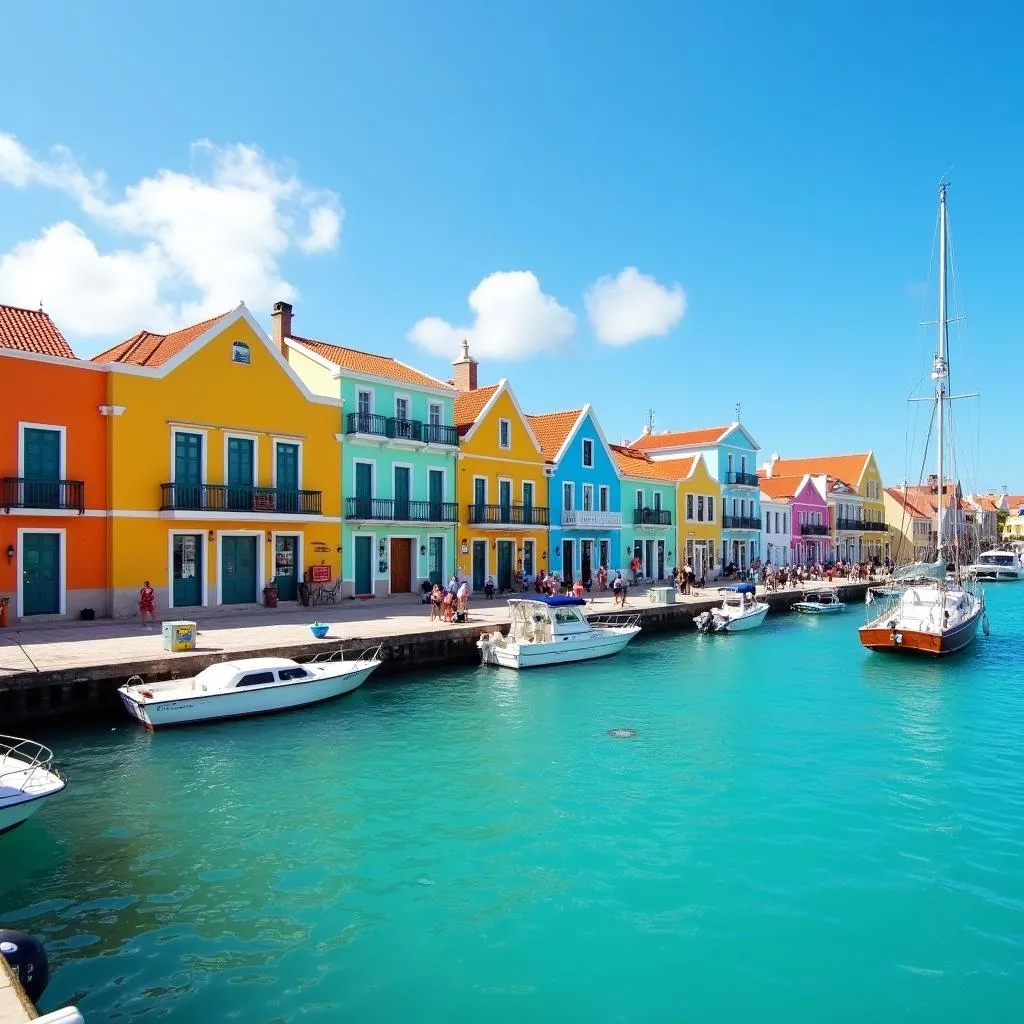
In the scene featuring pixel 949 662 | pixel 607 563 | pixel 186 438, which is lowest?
pixel 949 662

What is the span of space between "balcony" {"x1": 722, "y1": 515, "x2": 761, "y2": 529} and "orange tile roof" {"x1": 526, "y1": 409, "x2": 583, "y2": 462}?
1534 cm

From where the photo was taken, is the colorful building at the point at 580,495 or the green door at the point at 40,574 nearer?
the green door at the point at 40,574

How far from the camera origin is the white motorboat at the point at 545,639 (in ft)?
77.3

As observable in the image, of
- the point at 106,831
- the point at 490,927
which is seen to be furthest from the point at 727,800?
the point at 106,831

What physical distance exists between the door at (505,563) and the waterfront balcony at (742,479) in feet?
67.1

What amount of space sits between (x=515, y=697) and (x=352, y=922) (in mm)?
11361

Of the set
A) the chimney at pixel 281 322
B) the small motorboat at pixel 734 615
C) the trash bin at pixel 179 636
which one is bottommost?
the small motorboat at pixel 734 615

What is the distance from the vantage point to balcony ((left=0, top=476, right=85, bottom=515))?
2230cm

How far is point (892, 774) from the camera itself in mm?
13930

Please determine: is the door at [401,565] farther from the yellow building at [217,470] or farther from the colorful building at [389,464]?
the yellow building at [217,470]

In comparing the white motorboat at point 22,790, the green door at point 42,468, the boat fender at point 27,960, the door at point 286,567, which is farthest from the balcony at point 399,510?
the boat fender at point 27,960

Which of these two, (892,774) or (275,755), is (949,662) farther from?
(275,755)

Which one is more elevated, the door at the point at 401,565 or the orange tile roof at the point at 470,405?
the orange tile roof at the point at 470,405

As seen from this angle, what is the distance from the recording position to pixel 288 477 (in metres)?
29.0
